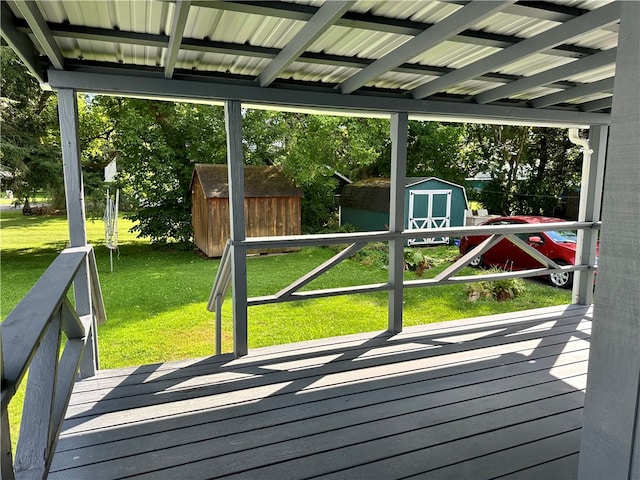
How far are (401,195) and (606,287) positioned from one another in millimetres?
2461

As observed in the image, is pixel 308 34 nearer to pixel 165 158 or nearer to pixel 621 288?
pixel 621 288

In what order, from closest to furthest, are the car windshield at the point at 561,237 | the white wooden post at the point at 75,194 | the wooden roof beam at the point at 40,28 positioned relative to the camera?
the wooden roof beam at the point at 40,28
the white wooden post at the point at 75,194
the car windshield at the point at 561,237

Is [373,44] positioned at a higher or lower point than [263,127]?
lower

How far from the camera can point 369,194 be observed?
11.6 m

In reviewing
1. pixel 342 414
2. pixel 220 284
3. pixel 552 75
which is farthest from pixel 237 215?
pixel 552 75

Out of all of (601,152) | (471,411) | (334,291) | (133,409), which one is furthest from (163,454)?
(601,152)

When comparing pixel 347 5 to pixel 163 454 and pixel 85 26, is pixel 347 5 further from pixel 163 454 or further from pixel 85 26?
pixel 163 454

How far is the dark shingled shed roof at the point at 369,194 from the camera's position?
10.9 meters

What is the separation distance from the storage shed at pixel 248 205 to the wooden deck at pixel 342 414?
6816 mm

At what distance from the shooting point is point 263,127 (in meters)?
11.6

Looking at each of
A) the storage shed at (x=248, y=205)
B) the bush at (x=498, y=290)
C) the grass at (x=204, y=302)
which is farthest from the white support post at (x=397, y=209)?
the storage shed at (x=248, y=205)

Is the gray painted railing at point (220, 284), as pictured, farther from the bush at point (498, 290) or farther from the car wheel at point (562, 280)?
the car wheel at point (562, 280)

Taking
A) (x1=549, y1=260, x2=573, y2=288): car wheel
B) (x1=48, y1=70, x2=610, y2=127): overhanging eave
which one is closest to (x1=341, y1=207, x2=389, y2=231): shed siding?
(x1=549, y1=260, x2=573, y2=288): car wheel

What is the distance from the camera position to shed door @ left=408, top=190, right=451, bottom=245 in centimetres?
1091
